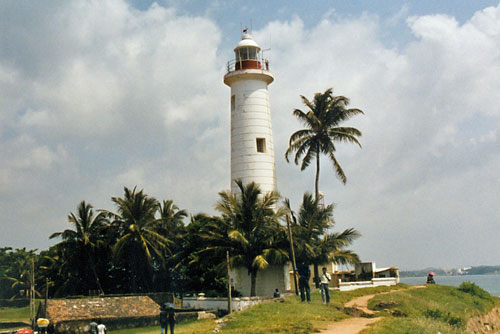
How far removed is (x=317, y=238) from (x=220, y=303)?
22.6 feet

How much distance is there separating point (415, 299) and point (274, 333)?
10.9m

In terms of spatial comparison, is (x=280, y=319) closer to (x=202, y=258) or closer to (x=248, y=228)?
(x=248, y=228)

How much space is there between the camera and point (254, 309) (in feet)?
70.5

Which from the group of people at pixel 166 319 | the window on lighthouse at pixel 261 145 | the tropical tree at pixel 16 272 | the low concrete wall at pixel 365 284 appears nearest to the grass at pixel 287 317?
the group of people at pixel 166 319

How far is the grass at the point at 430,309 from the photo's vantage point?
16547mm

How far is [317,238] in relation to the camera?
30344mm

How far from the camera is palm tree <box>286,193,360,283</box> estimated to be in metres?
29.2

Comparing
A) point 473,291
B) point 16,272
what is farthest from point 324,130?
point 16,272

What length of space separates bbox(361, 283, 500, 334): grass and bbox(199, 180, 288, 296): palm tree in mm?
7087

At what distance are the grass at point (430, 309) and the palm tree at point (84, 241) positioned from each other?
21615mm

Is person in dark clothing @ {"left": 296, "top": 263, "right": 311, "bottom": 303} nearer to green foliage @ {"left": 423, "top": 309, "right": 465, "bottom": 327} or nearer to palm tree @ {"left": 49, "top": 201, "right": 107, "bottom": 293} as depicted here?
green foliage @ {"left": 423, "top": 309, "right": 465, "bottom": 327}

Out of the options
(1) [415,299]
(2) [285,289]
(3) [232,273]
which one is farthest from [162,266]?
(1) [415,299]

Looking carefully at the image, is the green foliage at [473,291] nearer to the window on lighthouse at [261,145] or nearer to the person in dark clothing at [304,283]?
the person in dark clothing at [304,283]

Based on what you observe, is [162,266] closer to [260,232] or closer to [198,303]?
[198,303]
